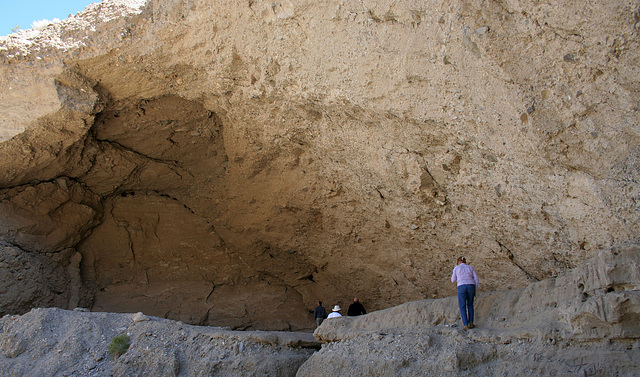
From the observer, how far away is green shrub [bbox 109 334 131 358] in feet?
15.3

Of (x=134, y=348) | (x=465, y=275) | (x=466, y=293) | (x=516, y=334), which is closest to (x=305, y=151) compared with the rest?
(x=465, y=275)

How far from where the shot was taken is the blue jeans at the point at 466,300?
4160mm

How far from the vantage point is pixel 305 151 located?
19.5ft

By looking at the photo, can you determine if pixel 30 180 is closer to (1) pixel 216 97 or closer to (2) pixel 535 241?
(1) pixel 216 97

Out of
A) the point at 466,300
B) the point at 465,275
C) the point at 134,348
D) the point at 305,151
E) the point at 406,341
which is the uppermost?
the point at 305,151

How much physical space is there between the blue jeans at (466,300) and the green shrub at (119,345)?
3.07 metres

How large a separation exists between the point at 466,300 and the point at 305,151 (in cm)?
260

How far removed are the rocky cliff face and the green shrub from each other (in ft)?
6.61

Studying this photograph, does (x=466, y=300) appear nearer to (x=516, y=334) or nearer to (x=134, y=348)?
(x=516, y=334)

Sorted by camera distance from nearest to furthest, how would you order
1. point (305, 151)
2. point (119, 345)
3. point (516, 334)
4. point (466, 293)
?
point (516, 334)
point (466, 293)
point (119, 345)
point (305, 151)

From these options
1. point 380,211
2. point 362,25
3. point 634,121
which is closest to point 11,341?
point 380,211

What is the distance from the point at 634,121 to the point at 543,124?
59cm

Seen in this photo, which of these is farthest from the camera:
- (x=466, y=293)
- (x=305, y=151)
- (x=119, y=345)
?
(x=305, y=151)

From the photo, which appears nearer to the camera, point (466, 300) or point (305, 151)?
point (466, 300)
